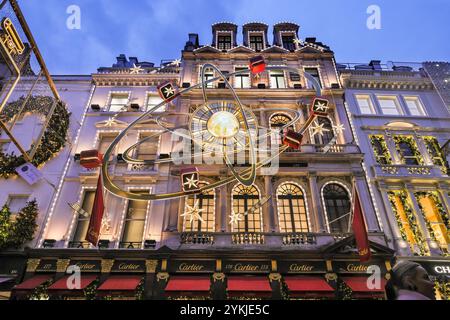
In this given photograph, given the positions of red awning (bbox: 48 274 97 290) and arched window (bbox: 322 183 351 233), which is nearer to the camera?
red awning (bbox: 48 274 97 290)

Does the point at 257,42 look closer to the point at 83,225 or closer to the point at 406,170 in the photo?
the point at 406,170

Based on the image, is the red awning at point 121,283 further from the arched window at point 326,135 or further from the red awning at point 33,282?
the arched window at point 326,135

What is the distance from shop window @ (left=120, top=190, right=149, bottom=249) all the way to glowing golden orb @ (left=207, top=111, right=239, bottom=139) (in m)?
9.07

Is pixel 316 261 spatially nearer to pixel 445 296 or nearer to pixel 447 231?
pixel 445 296

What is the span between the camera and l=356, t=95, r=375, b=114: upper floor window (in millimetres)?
19469

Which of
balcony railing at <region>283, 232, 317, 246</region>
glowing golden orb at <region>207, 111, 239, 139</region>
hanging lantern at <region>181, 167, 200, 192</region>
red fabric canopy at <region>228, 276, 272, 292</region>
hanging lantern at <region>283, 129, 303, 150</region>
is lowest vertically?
red fabric canopy at <region>228, 276, 272, 292</region>

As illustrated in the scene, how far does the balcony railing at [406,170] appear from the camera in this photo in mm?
16422

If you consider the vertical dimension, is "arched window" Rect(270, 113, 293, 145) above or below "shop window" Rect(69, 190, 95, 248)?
above

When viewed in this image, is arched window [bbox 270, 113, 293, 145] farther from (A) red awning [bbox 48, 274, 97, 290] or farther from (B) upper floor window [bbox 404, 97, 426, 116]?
(A) red awning [bbox 48, 274, 97, 290]

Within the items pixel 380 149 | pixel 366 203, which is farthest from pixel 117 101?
pixel 380 149

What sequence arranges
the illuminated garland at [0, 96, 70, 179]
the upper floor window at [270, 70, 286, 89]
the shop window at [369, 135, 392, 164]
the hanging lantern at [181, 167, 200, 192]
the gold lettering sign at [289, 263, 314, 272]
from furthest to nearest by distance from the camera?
the upper floor window at [270, 70, 286, 89] < the shop window at [369, 135, 392, 164] < the illuminated garland at [0, 96, 70, 179] < the gold lettering sign at [289, 263, 314, 272] < the hanging lantern at [181, 167, 200, 192]

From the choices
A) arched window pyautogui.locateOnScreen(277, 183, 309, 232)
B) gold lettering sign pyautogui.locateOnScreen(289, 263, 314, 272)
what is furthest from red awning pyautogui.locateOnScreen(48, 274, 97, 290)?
arched window pyautogui.locateOnScreen(277, 183, 309, 232)

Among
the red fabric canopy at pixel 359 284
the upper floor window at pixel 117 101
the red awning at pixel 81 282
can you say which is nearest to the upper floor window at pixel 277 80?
the upper floor window at pixel 117 101
